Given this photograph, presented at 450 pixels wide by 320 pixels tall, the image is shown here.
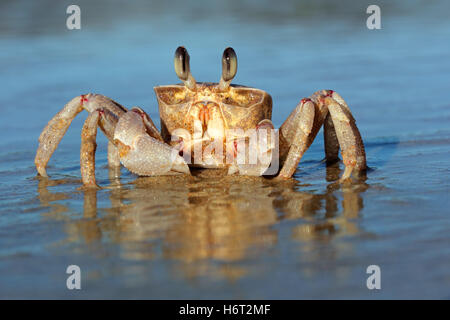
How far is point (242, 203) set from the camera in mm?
4695

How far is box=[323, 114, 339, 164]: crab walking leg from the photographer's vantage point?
19.6 feet

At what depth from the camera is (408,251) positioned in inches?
142

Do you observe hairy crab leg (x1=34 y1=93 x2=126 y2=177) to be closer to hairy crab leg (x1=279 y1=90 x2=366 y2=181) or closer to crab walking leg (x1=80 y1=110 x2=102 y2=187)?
crab walking leg (x1=80 y1=110 x2=102 y2=187)

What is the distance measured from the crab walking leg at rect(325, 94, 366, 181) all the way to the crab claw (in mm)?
1136

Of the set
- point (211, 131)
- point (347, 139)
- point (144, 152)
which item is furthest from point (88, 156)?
point (347, 139)

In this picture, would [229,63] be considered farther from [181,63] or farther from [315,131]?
[315,131]

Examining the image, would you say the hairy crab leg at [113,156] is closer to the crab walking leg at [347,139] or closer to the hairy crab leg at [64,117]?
the hairy crab leg at [64,117]

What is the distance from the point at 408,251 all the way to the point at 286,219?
858 millimetres

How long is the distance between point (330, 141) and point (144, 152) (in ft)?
5.48

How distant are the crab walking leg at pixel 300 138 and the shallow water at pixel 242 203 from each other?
119 mm

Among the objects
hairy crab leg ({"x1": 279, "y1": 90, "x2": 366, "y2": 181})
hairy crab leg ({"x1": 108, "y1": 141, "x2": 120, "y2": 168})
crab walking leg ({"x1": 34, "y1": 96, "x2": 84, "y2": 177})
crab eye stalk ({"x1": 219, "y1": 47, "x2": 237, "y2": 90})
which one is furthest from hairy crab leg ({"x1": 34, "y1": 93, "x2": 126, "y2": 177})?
hairy crab leg ({"x1": 279, "y1": 90, "x2": 366, "y2": 181})

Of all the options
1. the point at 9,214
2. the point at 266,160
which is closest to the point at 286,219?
the point at 266,160

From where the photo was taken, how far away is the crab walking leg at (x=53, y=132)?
5.79 m

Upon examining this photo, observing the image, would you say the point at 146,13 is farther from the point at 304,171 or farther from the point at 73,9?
the point at 304,171
